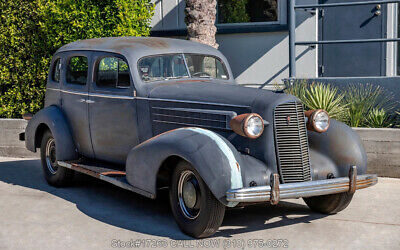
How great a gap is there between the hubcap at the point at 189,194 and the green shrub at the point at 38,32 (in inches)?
199

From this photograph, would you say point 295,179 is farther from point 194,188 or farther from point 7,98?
point 7,98

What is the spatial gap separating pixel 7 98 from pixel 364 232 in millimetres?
7113

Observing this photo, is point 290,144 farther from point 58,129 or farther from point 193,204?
point 58,129

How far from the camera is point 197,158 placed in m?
5.27

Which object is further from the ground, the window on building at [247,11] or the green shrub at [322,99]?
the window on building at [247,11]

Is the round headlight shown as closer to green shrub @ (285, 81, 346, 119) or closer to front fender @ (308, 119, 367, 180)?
front fender @ (308, 119, 367, 180)

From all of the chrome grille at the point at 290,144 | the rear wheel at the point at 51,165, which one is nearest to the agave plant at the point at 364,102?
the chrome grille at the point at 290,144

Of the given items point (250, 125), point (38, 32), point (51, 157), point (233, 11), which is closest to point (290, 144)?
point (250, 125)

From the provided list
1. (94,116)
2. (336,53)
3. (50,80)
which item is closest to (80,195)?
(94,116)

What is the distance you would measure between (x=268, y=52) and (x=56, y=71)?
4575 millimetres

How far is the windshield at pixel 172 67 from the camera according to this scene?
676 cm

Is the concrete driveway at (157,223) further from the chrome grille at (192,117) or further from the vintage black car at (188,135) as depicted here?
the chrome grille at (192,117)

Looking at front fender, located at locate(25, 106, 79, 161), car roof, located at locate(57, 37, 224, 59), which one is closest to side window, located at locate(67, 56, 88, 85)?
car roof, located at locate(57, 37, 224, 59)

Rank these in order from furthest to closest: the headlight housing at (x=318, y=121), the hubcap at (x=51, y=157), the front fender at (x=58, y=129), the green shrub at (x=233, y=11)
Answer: the green shrub at (x=233, y=11)
the hubcap at (x=51, y=157)
the front fender at (x=58, y=129)
the headlight housing at (x=318, y=121)
